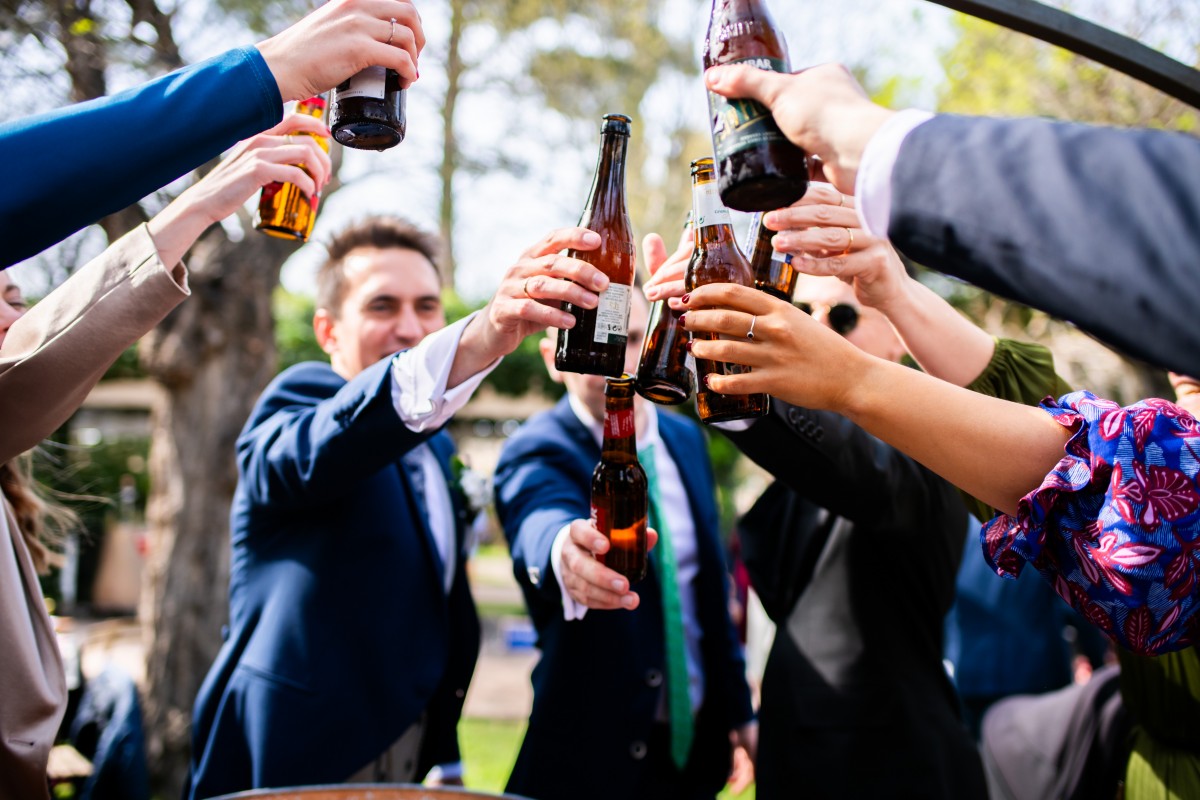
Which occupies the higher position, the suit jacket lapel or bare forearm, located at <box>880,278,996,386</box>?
bare forearm, located at <box>880,278,996,386</box>

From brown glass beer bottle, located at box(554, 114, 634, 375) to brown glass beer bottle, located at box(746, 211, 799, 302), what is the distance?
14.6 inches

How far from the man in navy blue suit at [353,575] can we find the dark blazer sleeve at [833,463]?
602 millimetres

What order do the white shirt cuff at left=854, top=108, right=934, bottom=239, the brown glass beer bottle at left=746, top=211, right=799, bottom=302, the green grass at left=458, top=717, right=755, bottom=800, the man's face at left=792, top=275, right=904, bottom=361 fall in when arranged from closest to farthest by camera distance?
1. the white shirt cuff at left=854, top=108, right=934, bottom=239
2. the brown glass beer bottle at left=746, top=211, right=799, bottom=302
3. the man's face at left=792, top=275, right=904, bottom=361
4. the green grass at left=458, top=717, right=755, bottom=800

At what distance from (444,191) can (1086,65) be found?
34.0ft

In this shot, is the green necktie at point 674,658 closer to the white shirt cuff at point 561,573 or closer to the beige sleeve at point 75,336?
the white shirt cuff at point 561,573

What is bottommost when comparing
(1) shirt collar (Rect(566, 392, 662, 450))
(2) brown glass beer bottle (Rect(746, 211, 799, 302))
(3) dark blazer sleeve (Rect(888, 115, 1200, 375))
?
(1) shirt collar (Rect(566, 392, 662, 450))

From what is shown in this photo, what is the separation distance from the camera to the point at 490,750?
6.58m

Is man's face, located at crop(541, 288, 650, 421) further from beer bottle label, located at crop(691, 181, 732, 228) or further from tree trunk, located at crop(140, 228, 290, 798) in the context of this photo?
tree trunk, located at crop(140, 228, 290, 798)

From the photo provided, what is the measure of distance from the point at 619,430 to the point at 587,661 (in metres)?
0.79

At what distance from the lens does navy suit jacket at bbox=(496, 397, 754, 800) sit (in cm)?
261

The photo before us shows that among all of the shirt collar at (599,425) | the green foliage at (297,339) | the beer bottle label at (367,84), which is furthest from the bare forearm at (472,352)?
the green foliage at (297,339)

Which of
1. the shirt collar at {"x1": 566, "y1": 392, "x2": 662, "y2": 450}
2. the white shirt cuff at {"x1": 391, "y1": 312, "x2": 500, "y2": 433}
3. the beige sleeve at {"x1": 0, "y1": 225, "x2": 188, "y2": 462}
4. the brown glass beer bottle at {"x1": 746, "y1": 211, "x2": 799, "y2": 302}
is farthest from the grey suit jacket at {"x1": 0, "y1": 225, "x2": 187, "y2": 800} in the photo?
the brown glass beer bottle at {"x1": 746, "y1": 211, "x2": 799, "y2": 302}

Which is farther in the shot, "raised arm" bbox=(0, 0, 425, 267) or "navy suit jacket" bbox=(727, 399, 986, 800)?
"navy suit jacket" bbox=(727, 399, 986, 800)

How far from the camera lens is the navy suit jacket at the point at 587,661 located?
2.61 m
